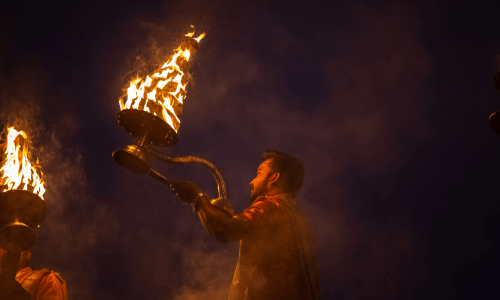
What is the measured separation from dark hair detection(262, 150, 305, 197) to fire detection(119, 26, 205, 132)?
1376 millimetres

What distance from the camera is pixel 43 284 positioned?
455 cm

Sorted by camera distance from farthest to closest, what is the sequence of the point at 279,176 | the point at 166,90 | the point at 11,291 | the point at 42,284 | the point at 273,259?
1. the point at 42,284
2. the point at 279,176
3. the point at 166,90
4. the point at 273,259
5. the point at 11,291

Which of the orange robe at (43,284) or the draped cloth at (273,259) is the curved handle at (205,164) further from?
the orange robe at (43,284)

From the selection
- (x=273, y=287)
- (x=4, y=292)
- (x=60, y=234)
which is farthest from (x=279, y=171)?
(x=60, y=234)

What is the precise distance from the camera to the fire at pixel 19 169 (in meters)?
3.83

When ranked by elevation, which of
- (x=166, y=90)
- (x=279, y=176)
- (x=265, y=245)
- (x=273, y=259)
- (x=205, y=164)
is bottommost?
(x=273, y=259)

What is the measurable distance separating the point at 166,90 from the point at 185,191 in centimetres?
95

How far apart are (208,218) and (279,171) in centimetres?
132

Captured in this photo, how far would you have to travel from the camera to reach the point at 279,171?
4250 mm

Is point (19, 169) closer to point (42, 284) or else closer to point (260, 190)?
point (42, 284)

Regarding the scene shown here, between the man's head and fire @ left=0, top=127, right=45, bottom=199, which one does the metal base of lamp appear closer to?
fire @ left=0, top=127, right=45, bottom=199

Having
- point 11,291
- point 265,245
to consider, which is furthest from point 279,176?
point 11,291

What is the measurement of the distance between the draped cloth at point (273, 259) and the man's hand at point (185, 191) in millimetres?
427

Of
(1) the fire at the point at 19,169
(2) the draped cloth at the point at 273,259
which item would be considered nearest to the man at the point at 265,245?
(2) the draped cloth at the point at 273,259
